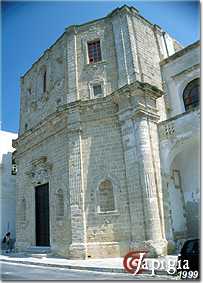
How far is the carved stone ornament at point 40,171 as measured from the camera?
15711 millimetres

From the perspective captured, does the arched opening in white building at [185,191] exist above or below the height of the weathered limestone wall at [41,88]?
below

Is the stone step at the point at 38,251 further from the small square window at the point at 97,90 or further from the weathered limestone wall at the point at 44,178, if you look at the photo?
the small square window at the point at 97,90

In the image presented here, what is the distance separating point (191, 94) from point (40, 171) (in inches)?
347

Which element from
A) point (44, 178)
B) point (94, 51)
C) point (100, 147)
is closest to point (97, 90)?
point (94, 51)

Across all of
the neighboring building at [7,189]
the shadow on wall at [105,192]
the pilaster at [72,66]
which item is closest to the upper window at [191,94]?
the shadow on wall at [105,192]

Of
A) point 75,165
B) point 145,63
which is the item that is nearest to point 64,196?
point 75,165

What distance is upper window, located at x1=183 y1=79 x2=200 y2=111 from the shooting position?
1470 centimetres

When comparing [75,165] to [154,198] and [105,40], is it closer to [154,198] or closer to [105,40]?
[154,198]

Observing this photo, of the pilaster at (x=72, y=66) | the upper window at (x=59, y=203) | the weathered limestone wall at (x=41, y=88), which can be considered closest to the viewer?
the upper window at (x=59, y=203)

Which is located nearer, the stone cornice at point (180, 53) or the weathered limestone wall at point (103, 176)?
the weathered limestone wall at point (103, 176)

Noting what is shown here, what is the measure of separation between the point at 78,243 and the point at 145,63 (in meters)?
9.11

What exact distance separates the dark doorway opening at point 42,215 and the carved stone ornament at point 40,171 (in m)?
0.35

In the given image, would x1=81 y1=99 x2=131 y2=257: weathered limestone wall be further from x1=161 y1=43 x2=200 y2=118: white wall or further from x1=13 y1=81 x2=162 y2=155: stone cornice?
x1=161 y1=43 x2=200 y2=118: white wall

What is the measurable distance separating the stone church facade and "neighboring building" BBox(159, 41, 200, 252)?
A: 17 centimetres
